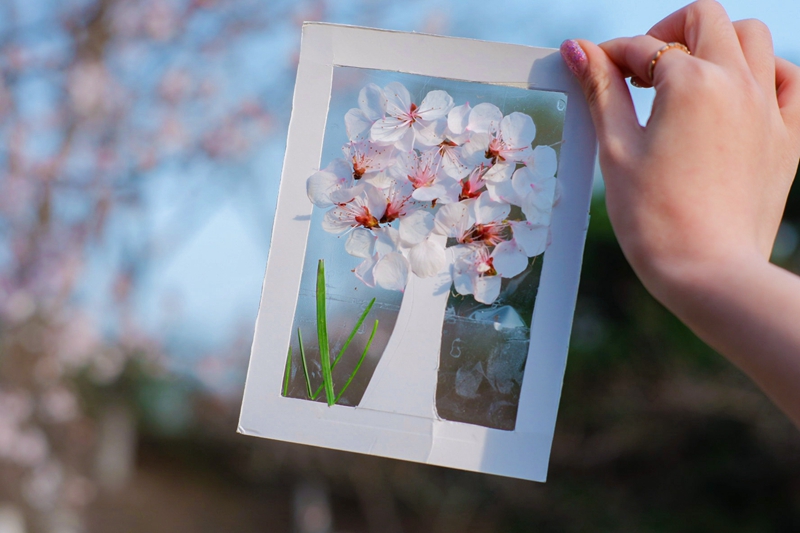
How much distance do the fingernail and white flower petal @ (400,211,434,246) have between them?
0.24m

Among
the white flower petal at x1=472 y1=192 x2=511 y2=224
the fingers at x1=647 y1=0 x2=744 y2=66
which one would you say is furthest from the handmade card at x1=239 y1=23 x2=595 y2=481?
the fingers at x1=647 y1=0 x2=744 y2=66

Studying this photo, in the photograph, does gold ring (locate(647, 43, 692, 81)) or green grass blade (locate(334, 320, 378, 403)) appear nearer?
gold ring (locate(647, 43, 692, 81))

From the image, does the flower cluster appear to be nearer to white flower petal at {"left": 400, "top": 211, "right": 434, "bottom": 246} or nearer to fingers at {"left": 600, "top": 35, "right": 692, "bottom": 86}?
white flower petal at {"left": 400, "top": 211, "right": 434, "bottom": 246}

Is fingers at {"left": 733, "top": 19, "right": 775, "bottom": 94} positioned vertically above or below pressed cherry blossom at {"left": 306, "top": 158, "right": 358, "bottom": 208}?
above

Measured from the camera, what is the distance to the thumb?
25.3 inches

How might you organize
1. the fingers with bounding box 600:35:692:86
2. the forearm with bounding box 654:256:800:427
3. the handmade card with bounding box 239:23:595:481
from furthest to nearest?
the handmade card with bounding box 239:23:595:481 < the fingers with bounding box 600:35:692:86 < the forearm with bounding box 654:256:800:427

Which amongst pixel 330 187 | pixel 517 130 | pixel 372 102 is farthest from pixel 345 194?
pixel 517 130

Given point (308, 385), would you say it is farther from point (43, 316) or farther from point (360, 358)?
point (43, 316)

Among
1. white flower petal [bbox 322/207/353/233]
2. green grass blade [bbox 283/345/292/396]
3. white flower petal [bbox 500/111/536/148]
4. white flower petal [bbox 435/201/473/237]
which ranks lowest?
green grass blade [bbox 283/345/292/396]

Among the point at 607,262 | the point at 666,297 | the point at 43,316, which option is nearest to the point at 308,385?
the point at 666,297

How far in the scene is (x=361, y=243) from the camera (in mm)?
740

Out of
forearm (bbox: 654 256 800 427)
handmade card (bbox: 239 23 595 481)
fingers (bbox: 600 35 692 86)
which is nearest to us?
forearm (bbox: 654 256 800 427)

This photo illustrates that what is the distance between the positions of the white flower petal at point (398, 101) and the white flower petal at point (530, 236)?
0.20m

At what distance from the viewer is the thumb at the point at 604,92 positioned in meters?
0.64
